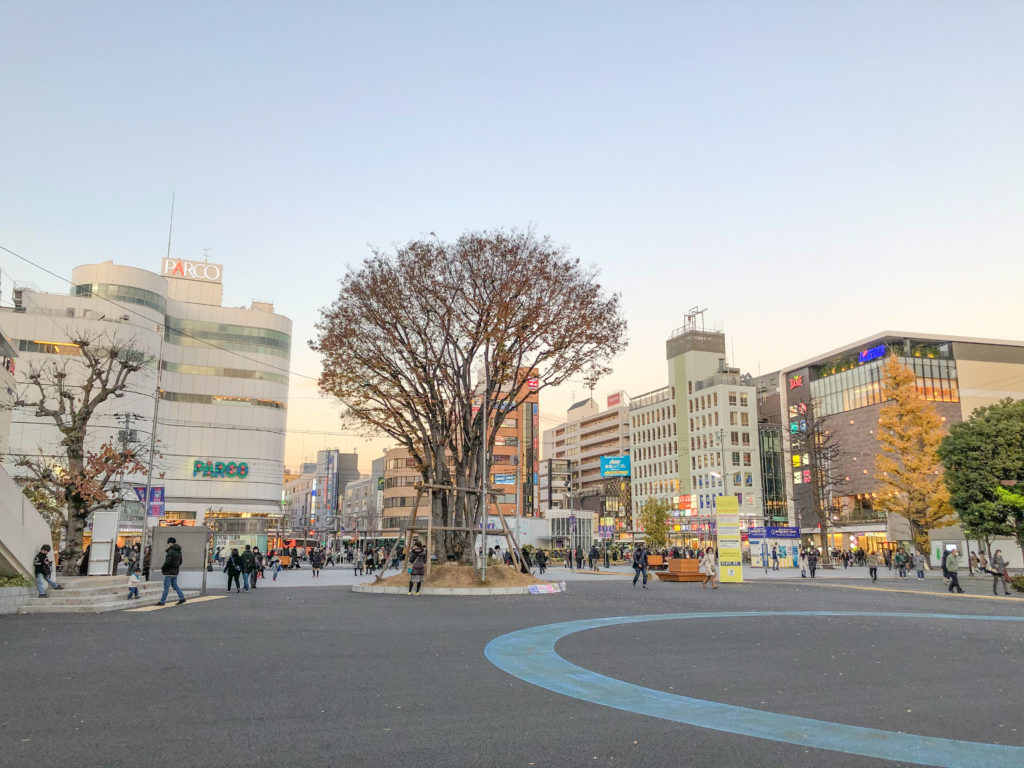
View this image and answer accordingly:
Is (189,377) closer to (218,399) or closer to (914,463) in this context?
(218,399)

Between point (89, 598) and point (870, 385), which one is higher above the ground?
point (870, 385)

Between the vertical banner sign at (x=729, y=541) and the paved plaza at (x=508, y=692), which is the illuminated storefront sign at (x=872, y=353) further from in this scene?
the paved plaza at (x=508, y=692)

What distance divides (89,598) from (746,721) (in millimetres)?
19007

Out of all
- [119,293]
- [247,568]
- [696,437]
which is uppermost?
[119,293]

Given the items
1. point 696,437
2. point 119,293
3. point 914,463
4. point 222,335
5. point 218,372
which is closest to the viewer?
point 914,463

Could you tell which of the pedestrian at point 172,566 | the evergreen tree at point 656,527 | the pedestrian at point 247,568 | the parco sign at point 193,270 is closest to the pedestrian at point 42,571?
the pedestrian at point 172,566

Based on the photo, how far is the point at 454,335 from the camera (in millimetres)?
27484

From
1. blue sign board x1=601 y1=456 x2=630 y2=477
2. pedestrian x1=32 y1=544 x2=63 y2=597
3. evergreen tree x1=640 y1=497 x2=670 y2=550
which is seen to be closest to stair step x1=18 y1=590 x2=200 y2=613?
pedestrian x1=32 y1=544 x2=63 y2=597

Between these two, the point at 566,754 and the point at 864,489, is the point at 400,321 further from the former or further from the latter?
the point at 864,489

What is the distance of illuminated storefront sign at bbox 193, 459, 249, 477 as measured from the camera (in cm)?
8044

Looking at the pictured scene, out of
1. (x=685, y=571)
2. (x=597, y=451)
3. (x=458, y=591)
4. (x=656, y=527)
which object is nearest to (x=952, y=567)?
(x=685, y=571)

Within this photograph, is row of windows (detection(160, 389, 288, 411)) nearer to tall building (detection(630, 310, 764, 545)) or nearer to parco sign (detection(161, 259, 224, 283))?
parco sign (detection(161, 259, 224, 283))

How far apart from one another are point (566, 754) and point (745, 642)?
7.84m

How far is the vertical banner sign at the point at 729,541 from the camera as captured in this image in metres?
34.3
